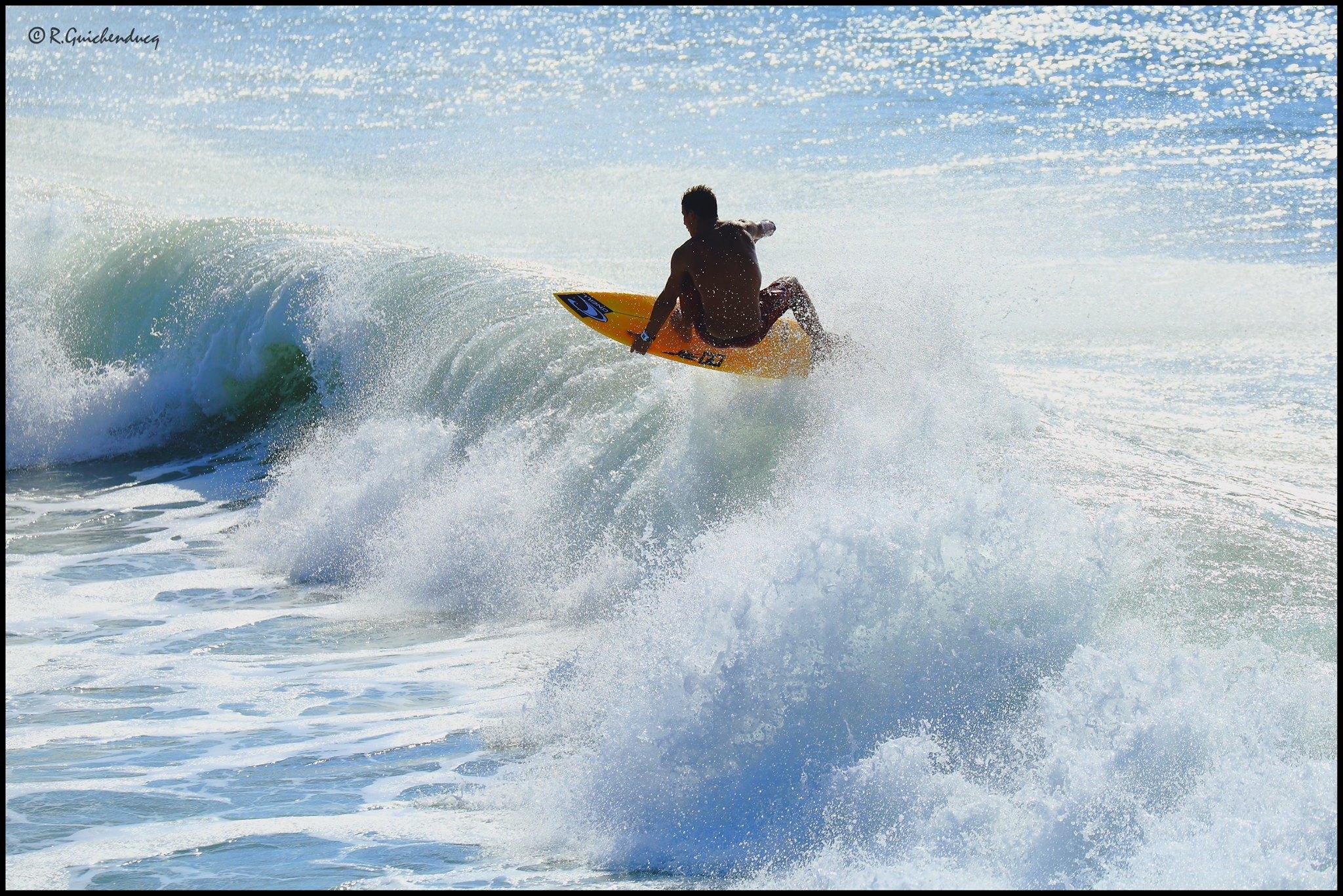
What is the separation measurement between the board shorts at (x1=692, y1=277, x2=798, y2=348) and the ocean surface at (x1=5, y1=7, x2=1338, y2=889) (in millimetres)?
352

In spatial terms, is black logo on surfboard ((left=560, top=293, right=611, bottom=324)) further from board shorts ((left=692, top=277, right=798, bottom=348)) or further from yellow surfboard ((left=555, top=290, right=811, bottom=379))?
board shorts ((left=692, top=277, right=798, bottom=348))

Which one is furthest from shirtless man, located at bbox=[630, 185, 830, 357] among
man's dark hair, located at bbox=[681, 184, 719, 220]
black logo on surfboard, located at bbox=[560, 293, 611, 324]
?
black logo on surfboard, located at bbox=[560, 293, 611, 324]

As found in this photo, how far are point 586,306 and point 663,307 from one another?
957 millimetres

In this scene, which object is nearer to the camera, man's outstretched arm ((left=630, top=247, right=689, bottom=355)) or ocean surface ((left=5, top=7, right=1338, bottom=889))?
A: ocean surface ((left=5, top=7, right=1338, bottom=889))

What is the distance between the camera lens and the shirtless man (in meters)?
7.66

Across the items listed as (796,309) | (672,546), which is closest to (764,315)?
(796,309)

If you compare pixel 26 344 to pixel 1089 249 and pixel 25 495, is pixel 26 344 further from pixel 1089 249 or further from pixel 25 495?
pixel 1089 249

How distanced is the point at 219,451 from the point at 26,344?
283 centimetres

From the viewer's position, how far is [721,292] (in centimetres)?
777

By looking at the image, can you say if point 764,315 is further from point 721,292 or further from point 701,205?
point 701,205

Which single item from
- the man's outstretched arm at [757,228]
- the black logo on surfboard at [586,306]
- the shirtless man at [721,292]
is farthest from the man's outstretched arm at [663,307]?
the black logo on surfboard at [586,306]

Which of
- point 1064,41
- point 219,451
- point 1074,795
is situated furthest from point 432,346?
point 1064,41

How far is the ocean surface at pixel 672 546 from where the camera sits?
15.5ft

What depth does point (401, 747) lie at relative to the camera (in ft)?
19.1
